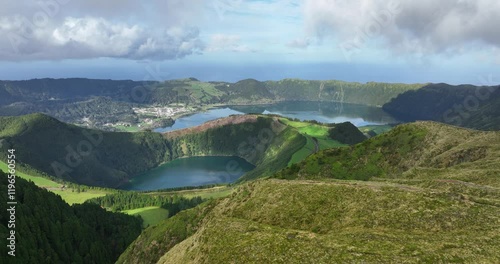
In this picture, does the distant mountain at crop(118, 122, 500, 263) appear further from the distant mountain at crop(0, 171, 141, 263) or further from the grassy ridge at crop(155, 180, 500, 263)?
the distant mountain at crop(0, 171, 141, 263)

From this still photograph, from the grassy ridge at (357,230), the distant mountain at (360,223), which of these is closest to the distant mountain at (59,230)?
the distant mountain at (360,223)

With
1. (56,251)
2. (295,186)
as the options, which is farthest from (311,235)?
(56,251)

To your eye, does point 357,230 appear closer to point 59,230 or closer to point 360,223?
point 360,223

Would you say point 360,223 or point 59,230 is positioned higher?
point 360,223

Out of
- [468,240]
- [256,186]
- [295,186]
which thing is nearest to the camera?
[468,240]

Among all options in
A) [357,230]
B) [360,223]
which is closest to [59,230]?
[360,223]

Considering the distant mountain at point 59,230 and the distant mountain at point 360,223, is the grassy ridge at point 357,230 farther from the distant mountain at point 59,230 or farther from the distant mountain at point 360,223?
the distant mountain at point 59,230

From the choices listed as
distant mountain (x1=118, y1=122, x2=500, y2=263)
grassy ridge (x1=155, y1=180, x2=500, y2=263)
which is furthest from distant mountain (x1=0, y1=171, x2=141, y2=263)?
grassy ridge (x1=155, y1=180, x2=500, y2=263)

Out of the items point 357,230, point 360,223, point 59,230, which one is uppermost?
point 357,230

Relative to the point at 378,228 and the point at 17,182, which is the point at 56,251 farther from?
the point at 378,228
